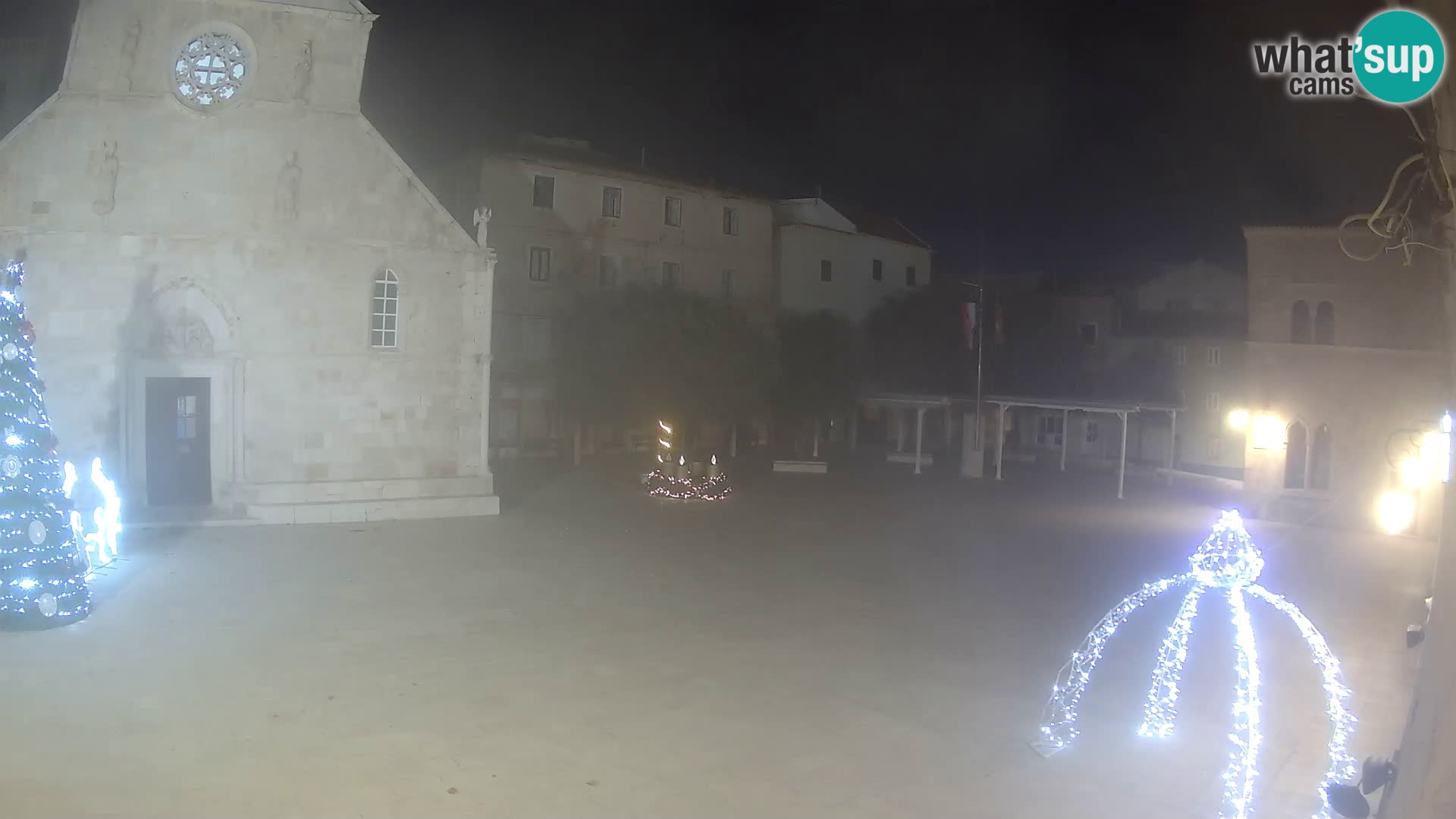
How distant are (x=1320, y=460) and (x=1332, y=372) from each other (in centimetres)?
207

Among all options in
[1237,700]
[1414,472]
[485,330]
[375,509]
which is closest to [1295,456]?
[1414,472]

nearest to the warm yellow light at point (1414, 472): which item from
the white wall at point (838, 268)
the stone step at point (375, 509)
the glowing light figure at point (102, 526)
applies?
the stone step at point (375, 509)

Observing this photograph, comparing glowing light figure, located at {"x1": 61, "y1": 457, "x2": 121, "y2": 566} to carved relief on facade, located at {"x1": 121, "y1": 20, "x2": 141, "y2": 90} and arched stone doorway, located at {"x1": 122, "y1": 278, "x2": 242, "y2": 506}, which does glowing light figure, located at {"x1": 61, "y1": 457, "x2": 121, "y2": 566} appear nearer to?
arched stone doorway, located at {"x1": 122, "y1": 278, "x2": 242, "y2": 506}

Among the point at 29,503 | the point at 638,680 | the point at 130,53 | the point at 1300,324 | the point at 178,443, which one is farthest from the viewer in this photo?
the point at 1300,324

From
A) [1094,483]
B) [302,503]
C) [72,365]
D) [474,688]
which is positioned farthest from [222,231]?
[1094,483]

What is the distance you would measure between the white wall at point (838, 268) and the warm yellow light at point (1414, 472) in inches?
961

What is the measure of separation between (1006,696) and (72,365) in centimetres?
1683

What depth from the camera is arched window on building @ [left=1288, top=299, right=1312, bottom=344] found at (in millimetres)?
23922

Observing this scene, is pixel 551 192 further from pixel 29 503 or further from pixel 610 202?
pixel 29 503

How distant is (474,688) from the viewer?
9781mm

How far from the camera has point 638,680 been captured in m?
10.2

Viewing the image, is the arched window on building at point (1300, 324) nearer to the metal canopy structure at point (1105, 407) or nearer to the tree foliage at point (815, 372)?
the metal canopy structure at point (1105, 407)

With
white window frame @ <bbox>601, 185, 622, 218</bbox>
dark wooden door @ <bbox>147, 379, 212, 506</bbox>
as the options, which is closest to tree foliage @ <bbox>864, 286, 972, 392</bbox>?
white window frame @ <bbox>601, 185, 622, 218</bbox>

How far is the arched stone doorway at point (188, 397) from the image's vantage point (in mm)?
18984
